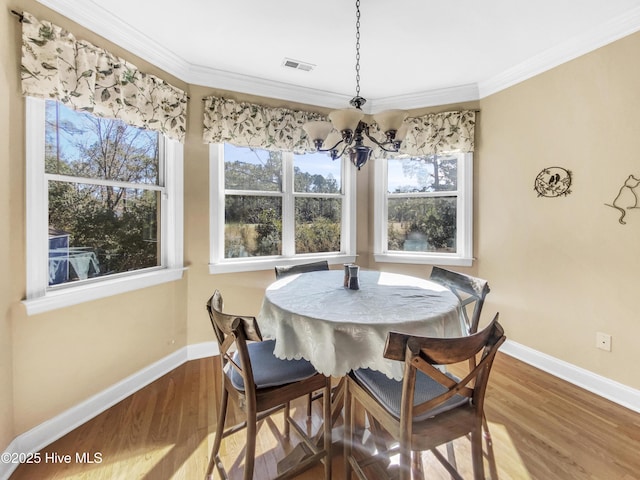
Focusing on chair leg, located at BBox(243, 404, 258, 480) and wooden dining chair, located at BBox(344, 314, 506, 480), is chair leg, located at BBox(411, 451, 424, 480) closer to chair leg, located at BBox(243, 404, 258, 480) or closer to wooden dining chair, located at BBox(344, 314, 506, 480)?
wooden dining chair, located at BBox(344, 314, 506, 480)

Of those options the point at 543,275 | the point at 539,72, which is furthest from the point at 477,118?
the point at 543,275

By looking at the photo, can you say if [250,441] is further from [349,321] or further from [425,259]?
[425,259]

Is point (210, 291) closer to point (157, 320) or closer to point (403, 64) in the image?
point (157, 320)

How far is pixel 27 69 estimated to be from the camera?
1.60 metres

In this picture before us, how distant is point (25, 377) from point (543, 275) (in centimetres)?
368

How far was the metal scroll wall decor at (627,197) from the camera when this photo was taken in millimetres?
2045

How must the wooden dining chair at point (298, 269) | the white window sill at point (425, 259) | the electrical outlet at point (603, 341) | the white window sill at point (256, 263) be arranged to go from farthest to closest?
the white window sill at point (425, 259) < the white window sill at point (256, 263) < the wooden dining chair at point (298, 269) < the electrical outlet at point (603, 341)

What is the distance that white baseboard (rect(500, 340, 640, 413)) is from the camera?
2078 millimetres

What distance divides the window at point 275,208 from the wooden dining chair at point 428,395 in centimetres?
190

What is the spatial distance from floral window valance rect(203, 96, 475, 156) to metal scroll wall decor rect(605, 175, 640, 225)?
123 cm

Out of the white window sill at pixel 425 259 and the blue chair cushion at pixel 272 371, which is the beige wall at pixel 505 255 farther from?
the blue chair cushion at pixel 272 371

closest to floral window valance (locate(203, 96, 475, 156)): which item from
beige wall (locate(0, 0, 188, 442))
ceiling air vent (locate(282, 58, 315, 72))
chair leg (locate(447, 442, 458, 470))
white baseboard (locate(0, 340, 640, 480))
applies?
ceiling air vent (locate(282, 58, 315, 72))

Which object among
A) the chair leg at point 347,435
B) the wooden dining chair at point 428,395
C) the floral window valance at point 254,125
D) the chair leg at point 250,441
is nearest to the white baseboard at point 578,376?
the wooden dining chair at point 428,395

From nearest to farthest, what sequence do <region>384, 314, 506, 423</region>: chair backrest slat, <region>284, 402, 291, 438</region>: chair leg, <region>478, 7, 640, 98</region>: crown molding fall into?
<region>384, 314, 506, 423</region>: chair backrest slat < <region>284, 402, 291, 438</region>: chair leg < <region>478, 7, 640, 98</region>: crown molding
